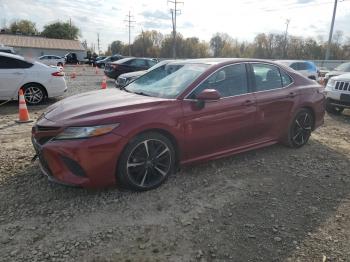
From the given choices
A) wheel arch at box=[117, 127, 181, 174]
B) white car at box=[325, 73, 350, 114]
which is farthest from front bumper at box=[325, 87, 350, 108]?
wheel arch at box=[117, 127, 181, 174]

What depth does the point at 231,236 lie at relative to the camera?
3.43 m

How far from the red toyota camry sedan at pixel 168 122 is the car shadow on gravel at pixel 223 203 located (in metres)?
0.28

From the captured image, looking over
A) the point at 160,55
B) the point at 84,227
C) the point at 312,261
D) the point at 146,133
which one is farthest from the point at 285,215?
the point at 160,55

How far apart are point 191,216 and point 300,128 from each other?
328cm

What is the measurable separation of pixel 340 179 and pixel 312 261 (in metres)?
2.21

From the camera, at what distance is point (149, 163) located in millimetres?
4230

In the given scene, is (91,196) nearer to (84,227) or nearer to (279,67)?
(84,227)

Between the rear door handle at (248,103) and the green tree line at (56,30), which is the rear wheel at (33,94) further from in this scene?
the green tree line at (56,30)

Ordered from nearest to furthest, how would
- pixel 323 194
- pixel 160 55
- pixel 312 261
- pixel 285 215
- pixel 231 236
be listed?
A: 1. pixel 312 261
2. pixel 231 236
3. pixel 285 215
4. pixel 323 194
5. pixel 160 55

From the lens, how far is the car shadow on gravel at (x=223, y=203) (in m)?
3.33

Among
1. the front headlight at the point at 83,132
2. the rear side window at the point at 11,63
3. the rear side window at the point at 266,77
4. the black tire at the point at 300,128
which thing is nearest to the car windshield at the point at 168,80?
the rear side window at the point at 266,77

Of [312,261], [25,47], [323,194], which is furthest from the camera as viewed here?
[25,47]

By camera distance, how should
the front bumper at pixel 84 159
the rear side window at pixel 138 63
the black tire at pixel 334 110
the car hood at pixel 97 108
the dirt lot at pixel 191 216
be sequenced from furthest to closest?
1. the rear side window at pixel 138 63
2. the black tire at pixel 334 110
3. the car hood at pixel 97 108
4. the front bumper at pixel 84 159
5. the dirt lot at pixel 191 216

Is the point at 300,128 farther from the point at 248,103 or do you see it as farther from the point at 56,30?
the point at 56,30
